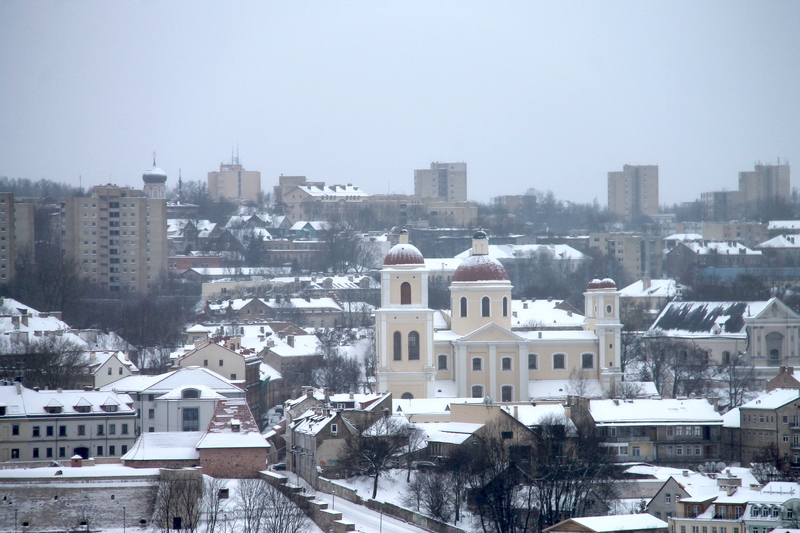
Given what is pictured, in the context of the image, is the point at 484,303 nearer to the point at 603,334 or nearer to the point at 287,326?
the point at 603,334

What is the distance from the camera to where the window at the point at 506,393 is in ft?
189

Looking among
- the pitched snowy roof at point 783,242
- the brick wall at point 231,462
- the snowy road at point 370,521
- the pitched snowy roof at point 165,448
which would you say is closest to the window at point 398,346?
the pitched snowy roof at point 165,448

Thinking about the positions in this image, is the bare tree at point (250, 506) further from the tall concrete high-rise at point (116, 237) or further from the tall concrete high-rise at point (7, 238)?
the tall concrete high-rise at point (116, 237)

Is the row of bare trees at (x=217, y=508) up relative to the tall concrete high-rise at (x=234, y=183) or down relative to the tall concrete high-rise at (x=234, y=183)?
down

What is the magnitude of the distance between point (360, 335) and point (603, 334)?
732 inches

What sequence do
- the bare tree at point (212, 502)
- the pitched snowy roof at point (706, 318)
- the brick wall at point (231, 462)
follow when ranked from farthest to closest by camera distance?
the pitched snowy roof at point (706, 318) → the brick wall at point (231, 462) → the bare tree at point (212, 502)

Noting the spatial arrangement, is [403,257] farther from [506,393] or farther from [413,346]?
[506,393]

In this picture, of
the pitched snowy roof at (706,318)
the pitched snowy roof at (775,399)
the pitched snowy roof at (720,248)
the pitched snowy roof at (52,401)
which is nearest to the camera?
the pitched snowy roof at (52,401)

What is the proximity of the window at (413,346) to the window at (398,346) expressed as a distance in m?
0.29

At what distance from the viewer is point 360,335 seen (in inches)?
2963

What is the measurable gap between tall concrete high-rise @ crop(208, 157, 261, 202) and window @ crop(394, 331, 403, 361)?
383ft

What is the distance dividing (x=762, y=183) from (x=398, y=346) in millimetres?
137656

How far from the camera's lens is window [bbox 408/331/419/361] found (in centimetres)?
5697

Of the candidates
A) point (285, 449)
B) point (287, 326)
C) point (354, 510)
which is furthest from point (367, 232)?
point (354, 510)
